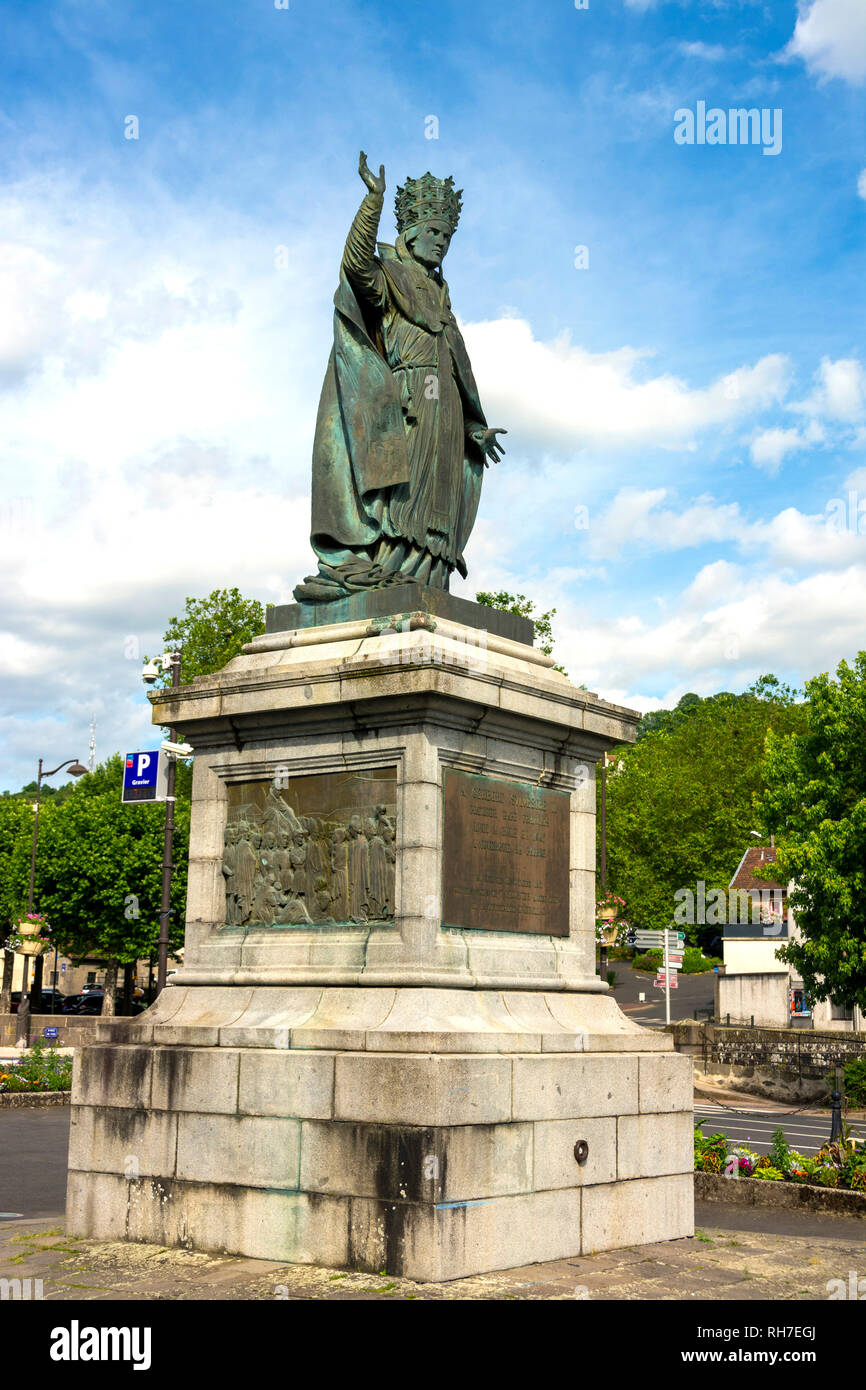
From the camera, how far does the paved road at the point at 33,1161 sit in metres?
13.1

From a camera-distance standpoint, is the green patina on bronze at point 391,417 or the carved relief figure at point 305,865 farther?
the green patina on bronze at point 391,417

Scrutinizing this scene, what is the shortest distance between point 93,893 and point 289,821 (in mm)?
43503

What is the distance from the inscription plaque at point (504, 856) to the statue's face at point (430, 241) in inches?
181

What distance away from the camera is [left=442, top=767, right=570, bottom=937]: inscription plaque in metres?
9.41

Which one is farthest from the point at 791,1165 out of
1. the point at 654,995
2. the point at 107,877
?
the point at 654,995

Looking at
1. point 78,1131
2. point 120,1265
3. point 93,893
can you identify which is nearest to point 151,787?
point 78,1131

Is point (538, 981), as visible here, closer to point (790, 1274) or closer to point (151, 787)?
point (790, 1274)

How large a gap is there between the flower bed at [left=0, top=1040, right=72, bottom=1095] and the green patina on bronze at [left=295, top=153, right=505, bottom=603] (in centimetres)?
1782

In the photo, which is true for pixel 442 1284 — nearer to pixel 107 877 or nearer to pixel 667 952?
pixel 667 952

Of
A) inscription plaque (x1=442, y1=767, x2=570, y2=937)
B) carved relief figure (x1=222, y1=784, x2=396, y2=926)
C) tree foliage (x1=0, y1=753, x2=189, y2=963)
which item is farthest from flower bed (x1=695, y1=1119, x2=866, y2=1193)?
tree foliage (x1=0, y1=753, x2=189, y2=963)

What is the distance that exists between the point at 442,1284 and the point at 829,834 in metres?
27.6

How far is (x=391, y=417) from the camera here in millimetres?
10945

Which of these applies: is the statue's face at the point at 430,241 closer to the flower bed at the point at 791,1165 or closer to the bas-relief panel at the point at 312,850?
the bas-relief panel at the point at 312,850

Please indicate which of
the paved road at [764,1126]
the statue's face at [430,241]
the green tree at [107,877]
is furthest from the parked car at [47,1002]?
the statue's face at [430,241]
